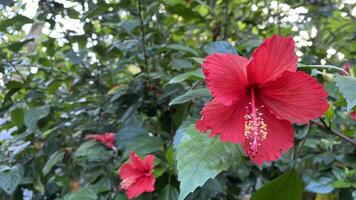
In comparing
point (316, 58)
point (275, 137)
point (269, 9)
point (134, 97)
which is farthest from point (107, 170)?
point (269, 9)

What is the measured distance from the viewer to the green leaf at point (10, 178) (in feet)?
3.59

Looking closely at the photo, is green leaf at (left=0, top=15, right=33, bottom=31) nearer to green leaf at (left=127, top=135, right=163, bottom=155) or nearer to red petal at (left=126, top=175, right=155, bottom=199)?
green leaf at (left=127, top=135, right=163, bottom=155)

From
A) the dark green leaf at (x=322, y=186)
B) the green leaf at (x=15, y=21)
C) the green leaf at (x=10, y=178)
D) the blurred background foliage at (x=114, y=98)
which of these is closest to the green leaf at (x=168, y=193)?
the blurred background foliage at (x=114, y=98)

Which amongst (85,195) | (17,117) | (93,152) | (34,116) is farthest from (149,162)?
(17,117)

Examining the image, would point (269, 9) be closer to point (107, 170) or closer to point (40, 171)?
point (107, 170)

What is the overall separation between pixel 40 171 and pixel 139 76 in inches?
17.9

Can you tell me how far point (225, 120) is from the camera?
687mm

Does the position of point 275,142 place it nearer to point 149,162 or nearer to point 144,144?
point 149,162

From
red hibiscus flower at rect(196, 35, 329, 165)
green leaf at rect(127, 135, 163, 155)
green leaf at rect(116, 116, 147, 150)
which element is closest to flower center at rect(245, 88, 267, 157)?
red hibiscus flower at rect(196, 35, 329, 165)

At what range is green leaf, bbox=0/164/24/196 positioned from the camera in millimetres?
1093

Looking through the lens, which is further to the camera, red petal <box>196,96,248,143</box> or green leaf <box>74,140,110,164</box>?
green leaf <box>74,140,110,164</box>

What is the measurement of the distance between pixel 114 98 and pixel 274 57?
0.81 metres

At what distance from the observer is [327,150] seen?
1.56m

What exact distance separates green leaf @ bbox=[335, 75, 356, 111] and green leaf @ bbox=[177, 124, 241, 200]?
0.63 ft
